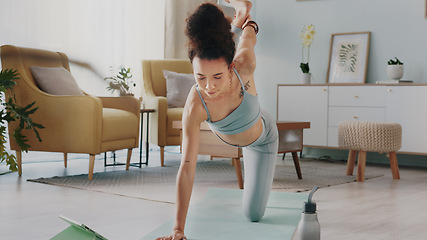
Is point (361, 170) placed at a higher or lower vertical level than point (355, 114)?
lower

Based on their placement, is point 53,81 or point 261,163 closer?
point 261,163

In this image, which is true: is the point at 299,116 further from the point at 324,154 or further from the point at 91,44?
the point at 91,44

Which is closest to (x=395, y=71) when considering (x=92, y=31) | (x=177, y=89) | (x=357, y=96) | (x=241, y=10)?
(x=357, y=96)

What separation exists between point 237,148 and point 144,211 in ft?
2.92

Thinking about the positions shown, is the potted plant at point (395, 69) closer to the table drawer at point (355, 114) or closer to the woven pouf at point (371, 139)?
the table drawer at point (355, 114)

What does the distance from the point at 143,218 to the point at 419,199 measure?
5.92 ft

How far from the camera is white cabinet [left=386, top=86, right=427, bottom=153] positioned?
4.89 m

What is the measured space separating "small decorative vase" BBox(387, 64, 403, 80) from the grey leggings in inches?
124

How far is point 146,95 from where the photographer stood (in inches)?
203

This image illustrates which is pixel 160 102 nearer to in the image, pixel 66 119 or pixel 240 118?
pixel 66 119

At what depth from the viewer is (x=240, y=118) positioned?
6.89 ft

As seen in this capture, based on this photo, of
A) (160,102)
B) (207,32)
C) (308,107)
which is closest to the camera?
(207,32)

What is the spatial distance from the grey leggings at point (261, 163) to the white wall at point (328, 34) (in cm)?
337

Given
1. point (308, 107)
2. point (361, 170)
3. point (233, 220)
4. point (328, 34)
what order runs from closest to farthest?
point (233, 220), point (361, 170), point (308, 107), point (328, 34)
